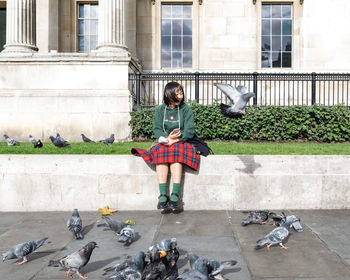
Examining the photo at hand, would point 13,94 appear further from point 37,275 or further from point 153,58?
point 37,275

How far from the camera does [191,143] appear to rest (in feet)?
17.8

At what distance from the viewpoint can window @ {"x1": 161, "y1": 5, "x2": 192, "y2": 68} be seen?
A: 51.9ft

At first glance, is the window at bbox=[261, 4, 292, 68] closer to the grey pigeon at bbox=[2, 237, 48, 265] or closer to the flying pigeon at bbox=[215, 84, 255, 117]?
the flying pigeon at bbox=[215, 84, 255, 117]

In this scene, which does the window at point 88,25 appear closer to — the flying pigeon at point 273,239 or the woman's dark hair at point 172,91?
the woman's dark hair at point 172,91

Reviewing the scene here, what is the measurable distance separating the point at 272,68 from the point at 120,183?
12.6 meters

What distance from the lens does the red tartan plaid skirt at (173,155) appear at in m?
5.01

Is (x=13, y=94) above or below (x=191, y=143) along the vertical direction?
above

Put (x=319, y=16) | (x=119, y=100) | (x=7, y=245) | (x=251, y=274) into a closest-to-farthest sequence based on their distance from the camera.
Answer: (x=251, y=274) → (x=7, y=245) → (x=119, y=100) → (x=319, y=16)

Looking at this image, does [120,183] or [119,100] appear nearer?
[120,183]

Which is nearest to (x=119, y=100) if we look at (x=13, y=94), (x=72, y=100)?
(x=72, y=100)

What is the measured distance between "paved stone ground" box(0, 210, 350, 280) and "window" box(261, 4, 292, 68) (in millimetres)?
12179

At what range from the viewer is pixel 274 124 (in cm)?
980

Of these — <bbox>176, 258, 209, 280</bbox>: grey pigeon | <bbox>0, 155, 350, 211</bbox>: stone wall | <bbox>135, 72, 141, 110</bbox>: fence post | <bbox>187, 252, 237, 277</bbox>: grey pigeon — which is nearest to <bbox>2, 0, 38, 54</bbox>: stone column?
<bbox>135, 72, 141, 110</bbox>: fence post

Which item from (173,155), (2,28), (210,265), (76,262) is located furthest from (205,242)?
(2,28)
